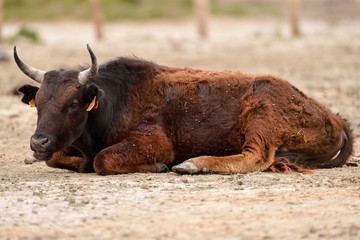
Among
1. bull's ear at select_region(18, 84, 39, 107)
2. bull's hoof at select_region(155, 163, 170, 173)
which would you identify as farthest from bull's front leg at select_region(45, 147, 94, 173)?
bull's hoof at select_region(155, 163, 170, 173)

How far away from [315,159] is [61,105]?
241 cm

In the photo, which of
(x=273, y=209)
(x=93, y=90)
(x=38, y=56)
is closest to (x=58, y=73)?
(x=93, y=90)

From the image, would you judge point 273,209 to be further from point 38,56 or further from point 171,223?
point 38,56

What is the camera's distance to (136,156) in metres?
10.2

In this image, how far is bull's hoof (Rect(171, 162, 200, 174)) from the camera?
9914mm

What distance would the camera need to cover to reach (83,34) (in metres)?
31.6

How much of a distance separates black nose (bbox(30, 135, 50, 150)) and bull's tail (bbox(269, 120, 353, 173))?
6.54ft

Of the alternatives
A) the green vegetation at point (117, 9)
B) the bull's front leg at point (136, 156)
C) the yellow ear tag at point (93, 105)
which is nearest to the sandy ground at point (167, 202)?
the bull's front leg at point (136, 156)

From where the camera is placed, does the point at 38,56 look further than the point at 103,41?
No

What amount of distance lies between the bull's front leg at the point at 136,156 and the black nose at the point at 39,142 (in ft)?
1.71

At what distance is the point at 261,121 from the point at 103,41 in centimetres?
1766

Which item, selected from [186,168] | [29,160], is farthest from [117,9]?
[186,168]

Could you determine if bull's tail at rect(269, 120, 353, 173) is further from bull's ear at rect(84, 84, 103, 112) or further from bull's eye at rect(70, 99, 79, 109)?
bull's eye at rect(70, 99, 79, 109)

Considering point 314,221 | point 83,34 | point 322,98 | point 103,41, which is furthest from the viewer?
point 83,34
